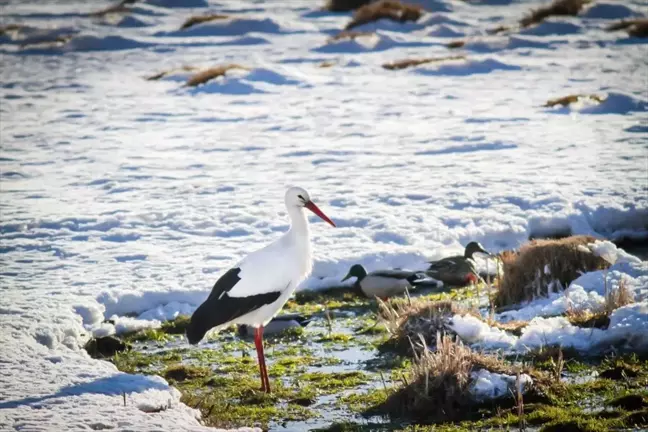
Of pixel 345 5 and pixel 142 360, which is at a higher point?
pixel 345 5

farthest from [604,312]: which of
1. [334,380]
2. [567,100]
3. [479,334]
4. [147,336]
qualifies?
[567,100]

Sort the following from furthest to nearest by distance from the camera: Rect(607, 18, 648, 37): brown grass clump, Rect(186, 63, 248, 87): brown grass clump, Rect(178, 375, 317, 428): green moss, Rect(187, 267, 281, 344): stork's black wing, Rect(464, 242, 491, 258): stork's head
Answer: Rect(607, 18, 648, 37): brown grass clump < Rect(186, 63, 248, 87): brown grass clump < Rect(464, 242, 491, 258): stork's head < Rect(187, 267, 281, 344): stork's black wing < Rect(178, 375, 317, 428): green moss

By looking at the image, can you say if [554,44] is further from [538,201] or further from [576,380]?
[576,380]

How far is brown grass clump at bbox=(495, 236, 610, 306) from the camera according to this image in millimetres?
10781

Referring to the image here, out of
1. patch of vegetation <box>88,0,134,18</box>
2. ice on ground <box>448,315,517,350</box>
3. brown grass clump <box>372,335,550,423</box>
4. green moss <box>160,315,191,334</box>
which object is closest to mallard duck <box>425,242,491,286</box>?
ice on ground <box>448,315,517,350</box>

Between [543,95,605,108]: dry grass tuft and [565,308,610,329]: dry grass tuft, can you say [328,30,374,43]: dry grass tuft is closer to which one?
[543,95,605,108]: dry grass tuft

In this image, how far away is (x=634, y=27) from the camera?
31.7m

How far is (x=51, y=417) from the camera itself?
24.0 ft

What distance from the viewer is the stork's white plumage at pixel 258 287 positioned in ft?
30.2

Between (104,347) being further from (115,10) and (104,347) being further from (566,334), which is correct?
(115,10)

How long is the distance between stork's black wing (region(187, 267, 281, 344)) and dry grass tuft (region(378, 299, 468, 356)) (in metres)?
1.26

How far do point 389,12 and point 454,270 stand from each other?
25.0m

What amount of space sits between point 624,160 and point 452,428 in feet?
40.0

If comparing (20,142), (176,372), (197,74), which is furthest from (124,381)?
(197,74)
